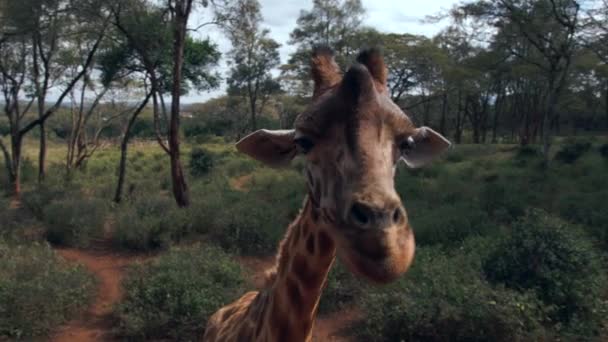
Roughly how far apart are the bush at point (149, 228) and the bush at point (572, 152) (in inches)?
620

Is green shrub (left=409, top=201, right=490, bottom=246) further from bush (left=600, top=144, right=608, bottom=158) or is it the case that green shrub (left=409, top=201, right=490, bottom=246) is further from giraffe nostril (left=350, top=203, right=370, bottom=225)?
bush (left=600, top=144, right=608, bottom=158)

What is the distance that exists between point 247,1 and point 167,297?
8.95 m

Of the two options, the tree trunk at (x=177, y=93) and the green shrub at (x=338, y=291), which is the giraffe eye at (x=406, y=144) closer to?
the green shrub at (x=338, y=291)

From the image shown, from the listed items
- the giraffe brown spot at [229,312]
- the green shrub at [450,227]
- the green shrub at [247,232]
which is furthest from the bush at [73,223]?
the giraffe brown spot at [229,312]

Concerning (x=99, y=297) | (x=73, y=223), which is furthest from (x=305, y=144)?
(x=73, y=223)

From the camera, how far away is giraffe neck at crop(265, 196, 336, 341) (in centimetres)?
225

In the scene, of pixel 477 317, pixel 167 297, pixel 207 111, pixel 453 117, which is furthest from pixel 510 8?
pixel 207 111

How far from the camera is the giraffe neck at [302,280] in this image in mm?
2254

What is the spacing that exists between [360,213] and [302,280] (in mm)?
810

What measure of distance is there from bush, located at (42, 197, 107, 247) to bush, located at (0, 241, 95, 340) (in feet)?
7.85

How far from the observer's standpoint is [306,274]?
2.32 m

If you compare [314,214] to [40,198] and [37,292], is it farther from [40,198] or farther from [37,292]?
[40,198]

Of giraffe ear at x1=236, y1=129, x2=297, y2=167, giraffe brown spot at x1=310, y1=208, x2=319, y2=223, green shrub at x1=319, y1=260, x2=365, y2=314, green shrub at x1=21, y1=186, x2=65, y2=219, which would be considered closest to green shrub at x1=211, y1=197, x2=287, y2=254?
green shrub at x1=319, y1=260, x2=365, y2=314

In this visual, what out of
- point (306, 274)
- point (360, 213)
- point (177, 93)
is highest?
point (177, 93)
